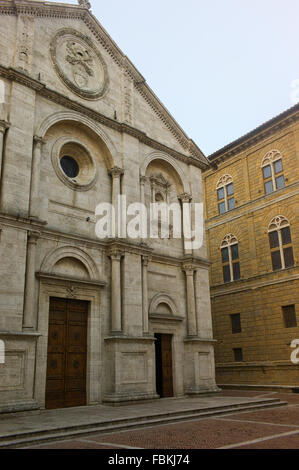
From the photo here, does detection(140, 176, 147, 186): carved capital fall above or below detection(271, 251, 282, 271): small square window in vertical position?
above

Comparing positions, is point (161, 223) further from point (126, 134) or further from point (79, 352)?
point (79, 352)

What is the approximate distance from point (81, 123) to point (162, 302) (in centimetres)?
914

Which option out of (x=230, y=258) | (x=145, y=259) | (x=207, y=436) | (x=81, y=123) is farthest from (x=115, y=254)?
(x=230, y=258)

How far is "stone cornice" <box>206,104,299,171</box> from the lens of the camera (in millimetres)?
29680

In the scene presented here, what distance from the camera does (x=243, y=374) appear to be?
29750 millimetres

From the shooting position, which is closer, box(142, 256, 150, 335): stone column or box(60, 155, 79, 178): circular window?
box(142, 256, 150, 335): stone column

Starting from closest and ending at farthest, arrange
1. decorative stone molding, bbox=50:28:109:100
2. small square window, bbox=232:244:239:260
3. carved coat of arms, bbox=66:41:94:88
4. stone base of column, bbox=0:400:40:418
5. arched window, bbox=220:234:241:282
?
1. stone base of column, bbox=0:400:40:418
2. decorative stone molding, bbox=50:28:109:100
3. carved coat of arms, bbox=66:41:94:88
4. arched window, bbox=220:234:241:282
5. small square window, bbox=232:244:239:260

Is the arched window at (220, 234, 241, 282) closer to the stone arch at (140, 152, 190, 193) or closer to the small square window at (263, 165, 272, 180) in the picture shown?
the small square window at (263, 165, 272, 180)

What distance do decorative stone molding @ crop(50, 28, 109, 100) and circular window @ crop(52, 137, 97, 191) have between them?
2531mm

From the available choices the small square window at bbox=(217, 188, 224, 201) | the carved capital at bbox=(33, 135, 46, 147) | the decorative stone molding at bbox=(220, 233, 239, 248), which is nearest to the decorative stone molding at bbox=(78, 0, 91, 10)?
the carved capital at bbox=(33, 135, 46, 147)

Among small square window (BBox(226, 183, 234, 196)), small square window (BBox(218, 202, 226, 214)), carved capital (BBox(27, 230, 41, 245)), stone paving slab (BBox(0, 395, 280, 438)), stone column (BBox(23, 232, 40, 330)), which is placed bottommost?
stone paving slab (BBox(0, 395, 280, 438))

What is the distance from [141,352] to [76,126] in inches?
408

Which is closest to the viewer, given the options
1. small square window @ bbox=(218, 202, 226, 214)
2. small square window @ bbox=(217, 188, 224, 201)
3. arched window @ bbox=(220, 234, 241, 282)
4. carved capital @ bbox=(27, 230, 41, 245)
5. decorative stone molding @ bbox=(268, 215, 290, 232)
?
carved capital @ bbox=(27, 230, 41, 245)
